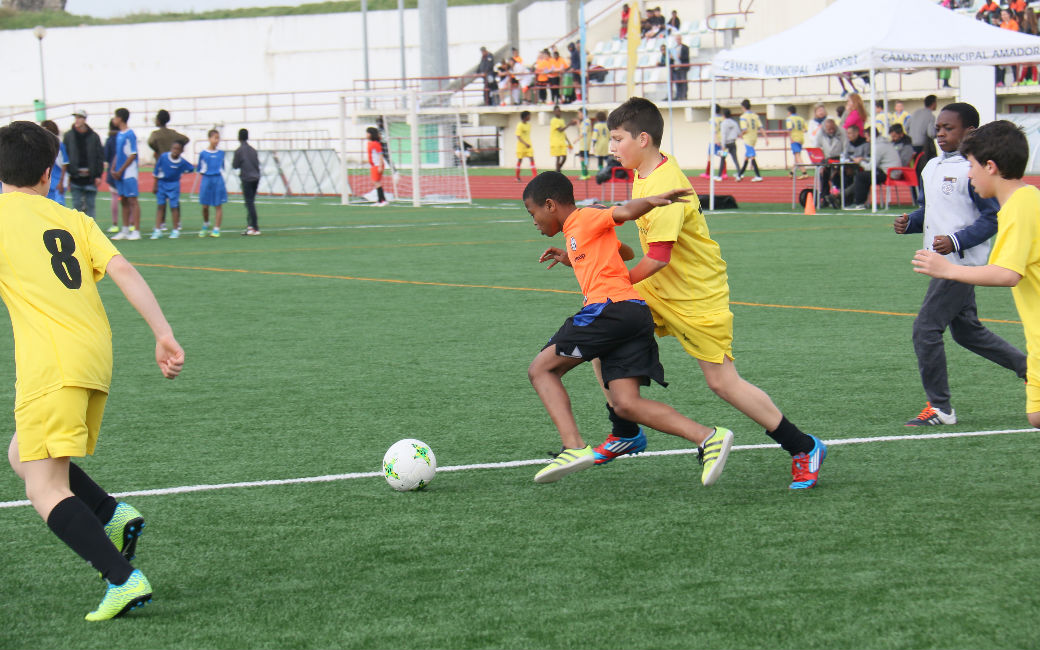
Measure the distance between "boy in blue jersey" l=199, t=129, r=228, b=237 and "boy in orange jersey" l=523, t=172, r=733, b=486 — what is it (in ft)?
54.8

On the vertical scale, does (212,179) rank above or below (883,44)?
below

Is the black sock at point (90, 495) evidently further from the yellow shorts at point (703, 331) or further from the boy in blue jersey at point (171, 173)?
the boy in blue jersey at point (171, 173)

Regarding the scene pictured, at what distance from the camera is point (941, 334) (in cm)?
699

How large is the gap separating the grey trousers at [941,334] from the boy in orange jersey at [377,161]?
24480mm

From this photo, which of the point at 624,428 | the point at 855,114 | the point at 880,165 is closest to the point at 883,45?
the point at 880,165

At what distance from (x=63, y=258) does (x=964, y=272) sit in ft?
10.2

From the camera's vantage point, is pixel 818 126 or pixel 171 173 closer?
pixel 171 173

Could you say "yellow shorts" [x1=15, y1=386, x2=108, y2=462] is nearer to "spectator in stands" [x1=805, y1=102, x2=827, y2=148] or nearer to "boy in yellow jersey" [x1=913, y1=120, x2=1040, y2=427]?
"boy in yellow jersey" [x1=913, y1=120, x2=1040, y2=427]

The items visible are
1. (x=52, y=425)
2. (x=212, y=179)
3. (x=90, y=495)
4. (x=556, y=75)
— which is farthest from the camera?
(x=556, y=75)

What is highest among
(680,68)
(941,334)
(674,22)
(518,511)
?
(674,22)

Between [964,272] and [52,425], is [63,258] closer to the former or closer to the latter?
[52,425]

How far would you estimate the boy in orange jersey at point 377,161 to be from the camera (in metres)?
30.7

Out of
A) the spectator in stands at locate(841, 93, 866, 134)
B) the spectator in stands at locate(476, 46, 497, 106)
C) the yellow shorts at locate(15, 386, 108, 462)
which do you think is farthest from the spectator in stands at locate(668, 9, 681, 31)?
the yellow shorts at locate(15, 386, 108, 462)

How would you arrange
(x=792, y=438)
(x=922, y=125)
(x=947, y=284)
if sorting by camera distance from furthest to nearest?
1. (x=922, y=125)
2. (x=947, y=284)
3. (x=792, y=438)
